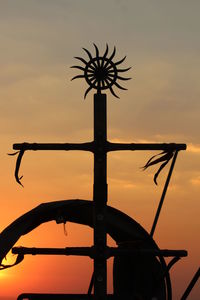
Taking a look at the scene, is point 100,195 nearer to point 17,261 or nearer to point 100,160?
point 100,160

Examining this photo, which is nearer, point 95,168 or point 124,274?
point 95,168

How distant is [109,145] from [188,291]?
3946 millimetres

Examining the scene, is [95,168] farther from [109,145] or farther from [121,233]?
[121,233]

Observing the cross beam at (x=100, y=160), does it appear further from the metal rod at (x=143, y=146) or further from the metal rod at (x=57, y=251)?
the metal rod at (x=57, y=251)

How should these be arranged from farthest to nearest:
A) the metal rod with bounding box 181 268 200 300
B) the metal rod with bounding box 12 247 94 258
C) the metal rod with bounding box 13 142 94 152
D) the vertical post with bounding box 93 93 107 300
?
1. the metal rod with bounding box 13 142 94 152
2. the metal rod with bounding box 181 268 200 300
3. the vertical post with bounding box 93 93 107 300
4. the metal rod with bounding box 12 247 94 258

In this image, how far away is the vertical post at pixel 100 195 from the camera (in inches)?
623

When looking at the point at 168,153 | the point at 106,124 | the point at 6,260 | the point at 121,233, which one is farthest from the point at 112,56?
the point at 6,260

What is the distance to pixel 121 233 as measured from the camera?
16.9 meters

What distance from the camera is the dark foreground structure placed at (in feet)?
52.4

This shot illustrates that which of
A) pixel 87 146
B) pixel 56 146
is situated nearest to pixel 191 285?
pixel 87 146

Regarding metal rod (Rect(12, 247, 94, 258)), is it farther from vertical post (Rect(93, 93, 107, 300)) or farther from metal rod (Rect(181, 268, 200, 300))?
metal rod (Rect(181, 268, 200, 300))

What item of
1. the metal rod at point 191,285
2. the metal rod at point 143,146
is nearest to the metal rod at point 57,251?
the metal rod at point 191,285

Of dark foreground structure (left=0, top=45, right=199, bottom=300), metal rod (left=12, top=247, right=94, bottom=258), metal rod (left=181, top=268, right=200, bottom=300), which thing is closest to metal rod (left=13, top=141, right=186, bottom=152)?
dark foreground structure (left=0, top=45, right=199, bottom=300)

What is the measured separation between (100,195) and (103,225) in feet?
2.36
